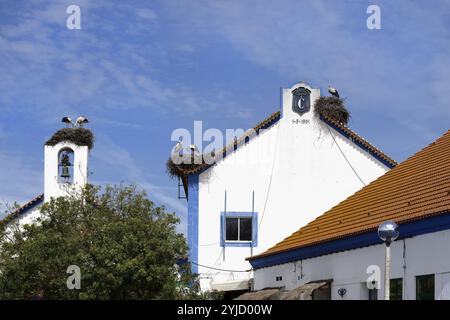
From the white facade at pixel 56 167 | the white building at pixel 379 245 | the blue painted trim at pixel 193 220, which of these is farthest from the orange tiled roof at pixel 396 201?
the white facade at pixel 56 167

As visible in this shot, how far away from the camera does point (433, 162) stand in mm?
26516

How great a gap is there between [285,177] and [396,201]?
1360cm

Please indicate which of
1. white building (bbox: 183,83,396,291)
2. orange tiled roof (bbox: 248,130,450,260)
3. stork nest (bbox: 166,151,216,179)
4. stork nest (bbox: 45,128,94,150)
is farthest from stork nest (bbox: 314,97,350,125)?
stork nest (bbox: 45,128,94,150)

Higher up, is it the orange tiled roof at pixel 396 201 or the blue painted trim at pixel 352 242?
the orange tiled roof at pixel 396 201

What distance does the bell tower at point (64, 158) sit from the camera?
42.7 meters

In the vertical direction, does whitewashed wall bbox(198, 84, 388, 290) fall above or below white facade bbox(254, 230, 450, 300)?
above

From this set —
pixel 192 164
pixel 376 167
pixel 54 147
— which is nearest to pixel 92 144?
pixel 54 147

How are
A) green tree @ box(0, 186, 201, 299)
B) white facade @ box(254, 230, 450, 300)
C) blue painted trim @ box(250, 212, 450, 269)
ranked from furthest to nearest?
green tree @ box(0, 186, 201, 299)
blue painted trim @ box(250, 212, 450, 269)
white facade @ box(254, 230, 450, 300)

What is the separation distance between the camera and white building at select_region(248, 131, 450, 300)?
20.8 meters

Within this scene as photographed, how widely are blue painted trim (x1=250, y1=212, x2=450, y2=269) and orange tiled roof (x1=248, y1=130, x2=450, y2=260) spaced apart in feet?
0.53

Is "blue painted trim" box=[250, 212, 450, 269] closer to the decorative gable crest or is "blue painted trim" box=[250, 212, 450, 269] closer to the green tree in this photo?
the green tree

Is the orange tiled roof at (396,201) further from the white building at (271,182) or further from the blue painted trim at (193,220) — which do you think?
the blue painted trim at (193,220)

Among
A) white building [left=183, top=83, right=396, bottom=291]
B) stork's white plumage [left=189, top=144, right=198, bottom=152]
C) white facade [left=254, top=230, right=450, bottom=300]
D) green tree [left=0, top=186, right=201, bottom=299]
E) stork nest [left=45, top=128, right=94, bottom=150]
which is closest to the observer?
white facade [left=254, top=230, right=450, bottom=300]
